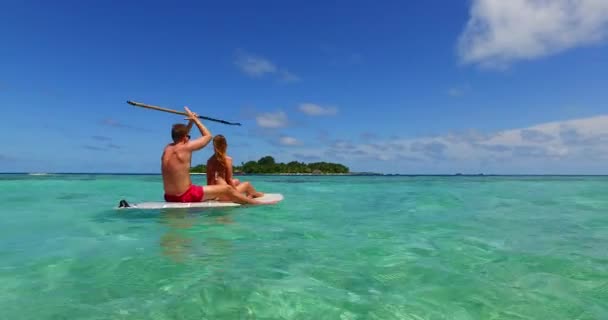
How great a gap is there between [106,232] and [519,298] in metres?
6.10

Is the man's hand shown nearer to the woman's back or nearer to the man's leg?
the woman's back

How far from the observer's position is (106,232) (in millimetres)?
6352

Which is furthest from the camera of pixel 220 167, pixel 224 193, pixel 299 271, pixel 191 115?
pixel 220 167

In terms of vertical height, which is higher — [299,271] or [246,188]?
[246,188]

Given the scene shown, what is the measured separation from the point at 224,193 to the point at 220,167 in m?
0.91

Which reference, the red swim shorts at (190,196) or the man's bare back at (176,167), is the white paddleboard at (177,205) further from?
the man's bare back at (176,167)

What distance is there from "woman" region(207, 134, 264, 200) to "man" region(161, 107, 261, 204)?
2.27 feet

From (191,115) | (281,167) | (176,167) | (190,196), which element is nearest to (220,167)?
(190,196)

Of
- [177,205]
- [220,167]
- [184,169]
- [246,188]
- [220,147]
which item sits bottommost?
[177,205]

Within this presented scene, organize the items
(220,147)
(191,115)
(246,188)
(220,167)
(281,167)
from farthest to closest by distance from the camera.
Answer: (281,167)
(246,188)
(220,167)
(220,147)
(191,115)

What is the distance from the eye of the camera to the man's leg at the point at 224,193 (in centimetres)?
911

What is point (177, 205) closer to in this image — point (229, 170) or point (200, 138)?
point (200, 138)

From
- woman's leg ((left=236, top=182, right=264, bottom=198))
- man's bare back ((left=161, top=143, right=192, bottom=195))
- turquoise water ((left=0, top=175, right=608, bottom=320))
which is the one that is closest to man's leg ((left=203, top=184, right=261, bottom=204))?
man's bare back ((left=161, top=143, right=192, bottom=195))

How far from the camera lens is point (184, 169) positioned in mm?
8289
